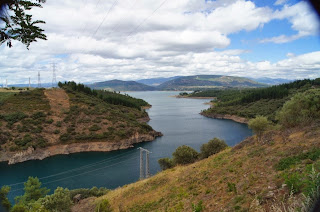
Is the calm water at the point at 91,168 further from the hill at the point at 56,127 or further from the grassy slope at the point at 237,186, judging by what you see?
the grassy slope at the point at 237,186

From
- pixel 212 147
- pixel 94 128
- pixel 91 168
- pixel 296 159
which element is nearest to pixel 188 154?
pixel 212 147

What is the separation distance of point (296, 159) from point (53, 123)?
64638 millimetres

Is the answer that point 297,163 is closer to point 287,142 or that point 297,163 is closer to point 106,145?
point 287,142

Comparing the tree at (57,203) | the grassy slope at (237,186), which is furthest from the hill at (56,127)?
Result: the grassy slope at (237,186)

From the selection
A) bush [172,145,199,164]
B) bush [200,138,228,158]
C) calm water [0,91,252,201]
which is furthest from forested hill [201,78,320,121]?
bush [172,145,199,164]

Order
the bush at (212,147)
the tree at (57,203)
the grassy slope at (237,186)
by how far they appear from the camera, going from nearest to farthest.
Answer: the grassy slope at (237,186) → the tree at (57,203) → the bush at (212,147)

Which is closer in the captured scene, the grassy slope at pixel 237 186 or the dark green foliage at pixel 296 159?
the grassy slope at pixel 237 186

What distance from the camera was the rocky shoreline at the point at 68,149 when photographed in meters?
51.8

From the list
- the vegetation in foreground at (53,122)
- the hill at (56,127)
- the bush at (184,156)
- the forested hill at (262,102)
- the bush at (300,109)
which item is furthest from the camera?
the forested hill at (262,102)

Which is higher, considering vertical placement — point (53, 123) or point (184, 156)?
point (184, 156)

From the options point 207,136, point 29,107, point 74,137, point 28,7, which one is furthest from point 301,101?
point 29,107

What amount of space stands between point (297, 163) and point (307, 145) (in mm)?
2891

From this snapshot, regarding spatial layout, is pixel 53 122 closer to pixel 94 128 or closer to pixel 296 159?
pixel 94 128

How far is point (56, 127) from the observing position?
209 ft
